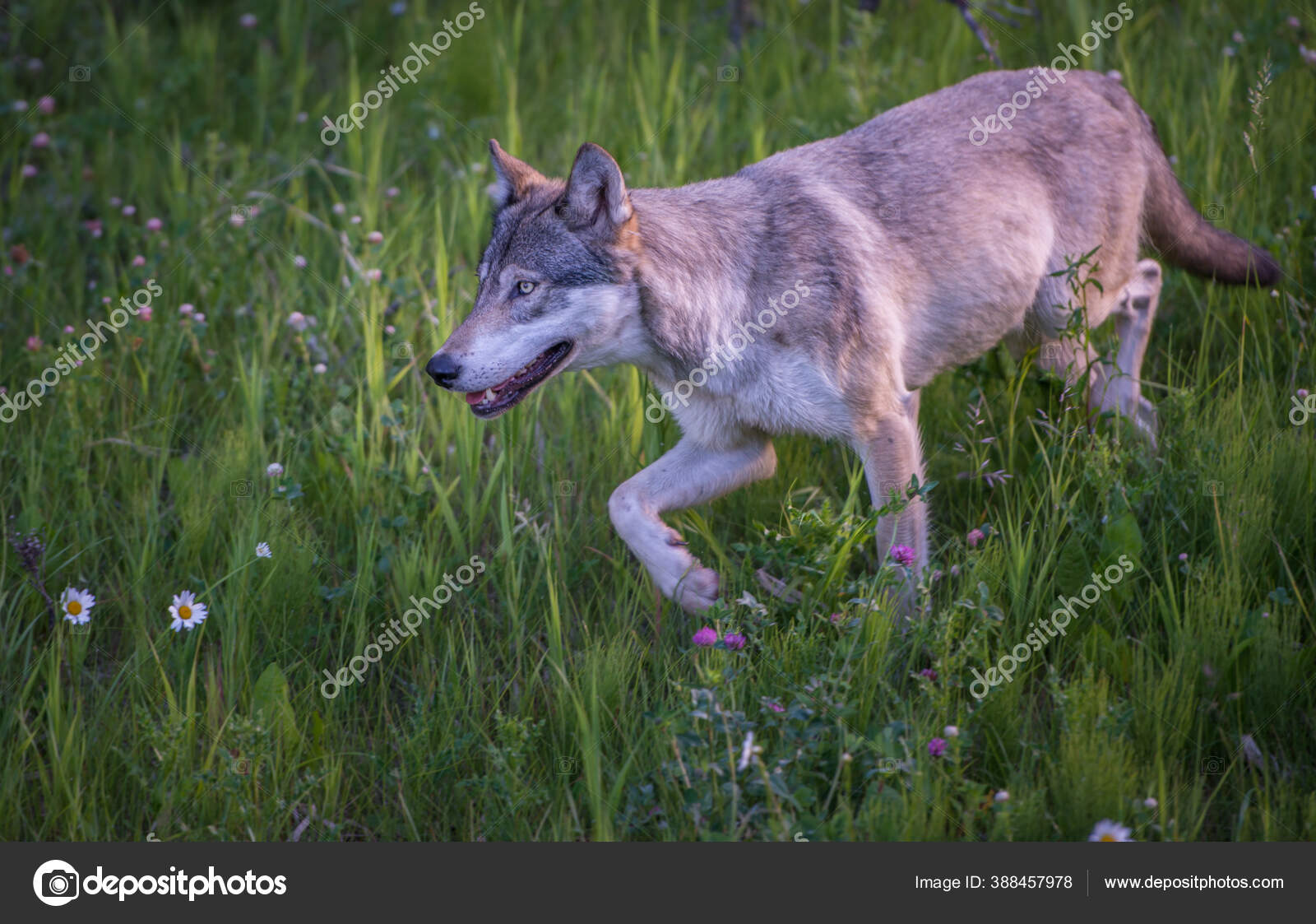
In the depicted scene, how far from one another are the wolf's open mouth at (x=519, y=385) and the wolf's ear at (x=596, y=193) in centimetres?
47

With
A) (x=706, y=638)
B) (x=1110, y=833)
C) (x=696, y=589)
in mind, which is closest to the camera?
(x=1110, y=833)

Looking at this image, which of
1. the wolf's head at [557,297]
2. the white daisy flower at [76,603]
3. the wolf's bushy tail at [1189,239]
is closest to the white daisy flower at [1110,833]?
the wolf's head at [557,297]

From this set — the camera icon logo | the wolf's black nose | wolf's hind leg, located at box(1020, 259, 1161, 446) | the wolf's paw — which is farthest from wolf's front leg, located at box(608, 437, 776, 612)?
the camera icon logo

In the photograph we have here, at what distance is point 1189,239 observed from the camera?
530cm

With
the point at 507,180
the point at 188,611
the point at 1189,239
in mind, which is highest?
the point at 507,180

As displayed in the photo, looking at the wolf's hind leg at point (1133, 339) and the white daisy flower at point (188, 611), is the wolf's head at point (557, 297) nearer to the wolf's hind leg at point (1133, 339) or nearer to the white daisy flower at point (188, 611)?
the white daisy flower at point (188, 611)

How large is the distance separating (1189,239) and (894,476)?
222 centimetres

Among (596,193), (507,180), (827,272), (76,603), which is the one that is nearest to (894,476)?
(827,272)

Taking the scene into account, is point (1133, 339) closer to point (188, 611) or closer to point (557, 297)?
point (557, 297)

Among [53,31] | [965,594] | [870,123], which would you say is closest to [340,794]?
[965,594]

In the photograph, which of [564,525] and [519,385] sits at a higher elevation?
[519,385]

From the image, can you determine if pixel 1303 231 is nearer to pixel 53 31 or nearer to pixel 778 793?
pixel 778 793

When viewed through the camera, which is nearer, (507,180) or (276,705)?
(276,705)

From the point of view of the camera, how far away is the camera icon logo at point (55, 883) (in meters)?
3.01
